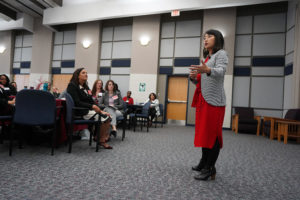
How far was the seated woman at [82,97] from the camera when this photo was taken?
275 cm

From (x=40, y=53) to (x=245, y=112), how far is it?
9452mm

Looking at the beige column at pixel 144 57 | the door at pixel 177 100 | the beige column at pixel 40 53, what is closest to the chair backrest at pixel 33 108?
the beige column at pixel 144 57

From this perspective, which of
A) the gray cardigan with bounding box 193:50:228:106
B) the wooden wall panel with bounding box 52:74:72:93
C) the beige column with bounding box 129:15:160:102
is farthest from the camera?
the wooden wall panel with bounding box 52:74:72:93

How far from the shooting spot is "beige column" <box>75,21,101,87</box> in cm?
848

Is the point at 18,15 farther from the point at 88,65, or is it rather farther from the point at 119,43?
the point at 119,43

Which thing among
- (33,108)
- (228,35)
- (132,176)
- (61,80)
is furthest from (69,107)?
(61,80)

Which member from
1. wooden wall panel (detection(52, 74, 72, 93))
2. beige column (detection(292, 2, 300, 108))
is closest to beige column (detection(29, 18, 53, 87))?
wooden wall panel (detection(52, 74, 72, 93))

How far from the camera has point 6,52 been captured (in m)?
10.3

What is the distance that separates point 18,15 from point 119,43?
5225 millimetres

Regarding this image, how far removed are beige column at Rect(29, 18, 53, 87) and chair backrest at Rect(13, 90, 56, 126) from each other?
7.80 meters

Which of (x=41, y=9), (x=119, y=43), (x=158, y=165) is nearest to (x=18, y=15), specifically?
(x=41, y=9)

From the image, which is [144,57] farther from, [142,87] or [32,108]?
[32,108]

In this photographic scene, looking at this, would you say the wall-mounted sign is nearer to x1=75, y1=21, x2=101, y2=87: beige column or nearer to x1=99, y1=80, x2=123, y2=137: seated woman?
x1=75, y1=21, x2=101, y2=87: beige column

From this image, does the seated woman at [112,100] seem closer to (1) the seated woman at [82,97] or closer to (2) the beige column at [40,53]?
(1) the seated woman at [82,97]
